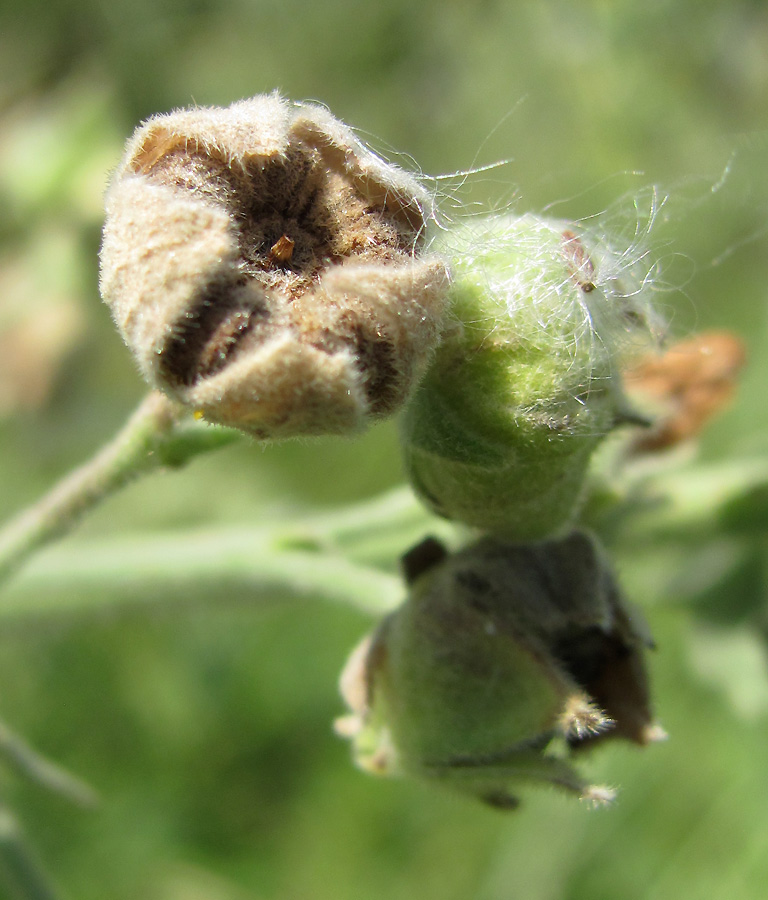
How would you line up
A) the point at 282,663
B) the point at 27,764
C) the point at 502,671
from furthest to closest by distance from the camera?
the point at 282,663 → the point at 27,764 → the point at 502,671

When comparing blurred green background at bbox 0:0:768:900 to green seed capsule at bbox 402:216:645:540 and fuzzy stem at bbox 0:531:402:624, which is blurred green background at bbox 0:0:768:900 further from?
green seed capsule at bbox 402:216:645:540

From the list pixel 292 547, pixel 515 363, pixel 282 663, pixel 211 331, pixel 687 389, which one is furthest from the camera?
pixel 282 663

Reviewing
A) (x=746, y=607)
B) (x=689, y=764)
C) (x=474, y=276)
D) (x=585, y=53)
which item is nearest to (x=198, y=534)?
(x=474, y=276)

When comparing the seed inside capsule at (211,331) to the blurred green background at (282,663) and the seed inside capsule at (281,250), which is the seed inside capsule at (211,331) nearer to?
the seed inside capsule at (281,250)

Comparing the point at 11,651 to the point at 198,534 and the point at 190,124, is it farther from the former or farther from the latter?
the point at 190,124

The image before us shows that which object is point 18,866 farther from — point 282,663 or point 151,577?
point 282,663

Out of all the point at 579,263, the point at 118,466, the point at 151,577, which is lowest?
the point at 151,577

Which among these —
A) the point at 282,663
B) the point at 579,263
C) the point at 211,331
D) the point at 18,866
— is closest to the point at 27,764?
the point at 18,866
